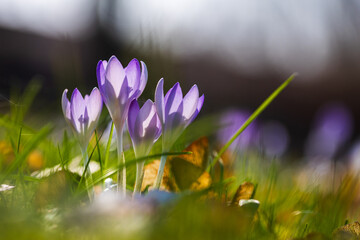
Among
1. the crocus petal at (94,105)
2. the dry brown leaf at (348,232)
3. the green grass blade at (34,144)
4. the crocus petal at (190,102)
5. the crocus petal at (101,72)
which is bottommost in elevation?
the dry brown leaf at (348,232)

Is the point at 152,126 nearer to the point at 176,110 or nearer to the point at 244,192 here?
the point at 176,110

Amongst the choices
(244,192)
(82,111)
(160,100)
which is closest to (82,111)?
(82,111)

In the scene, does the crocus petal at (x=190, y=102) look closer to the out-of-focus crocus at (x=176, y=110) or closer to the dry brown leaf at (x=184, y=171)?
the out-of-focus crocus at (x=176, y=110)

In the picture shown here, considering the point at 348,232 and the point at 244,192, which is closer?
the point at 348,232

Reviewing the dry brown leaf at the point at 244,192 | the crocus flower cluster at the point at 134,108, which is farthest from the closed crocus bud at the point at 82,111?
the dry brown leaf at the point at 244,192

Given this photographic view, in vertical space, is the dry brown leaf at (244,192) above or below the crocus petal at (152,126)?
below

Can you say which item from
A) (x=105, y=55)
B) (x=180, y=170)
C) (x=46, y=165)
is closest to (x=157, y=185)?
(x=180, y=170)

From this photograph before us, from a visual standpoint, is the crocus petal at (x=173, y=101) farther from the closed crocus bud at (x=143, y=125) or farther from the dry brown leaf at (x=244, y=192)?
the dry brown leaf at (x=244, y=192)

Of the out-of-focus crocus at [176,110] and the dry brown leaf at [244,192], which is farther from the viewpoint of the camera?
the dry brown leaf at [244,192]
